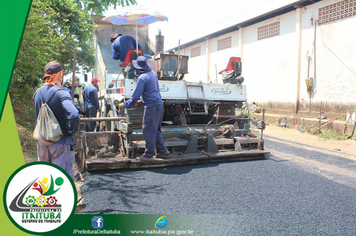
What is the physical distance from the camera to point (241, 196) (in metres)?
3.30

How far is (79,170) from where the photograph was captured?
4.32 metres

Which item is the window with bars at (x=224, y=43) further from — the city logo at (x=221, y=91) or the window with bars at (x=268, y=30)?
the city logo at (x=221, y=91)

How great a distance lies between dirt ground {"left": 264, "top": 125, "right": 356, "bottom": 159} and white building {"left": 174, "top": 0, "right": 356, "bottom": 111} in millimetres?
1688

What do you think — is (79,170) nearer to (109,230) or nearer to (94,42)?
(109,230)

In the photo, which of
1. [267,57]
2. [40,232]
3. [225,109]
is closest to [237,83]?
[225,109]

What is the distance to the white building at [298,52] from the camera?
31.2 feet

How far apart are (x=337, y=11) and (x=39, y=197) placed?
429 inches

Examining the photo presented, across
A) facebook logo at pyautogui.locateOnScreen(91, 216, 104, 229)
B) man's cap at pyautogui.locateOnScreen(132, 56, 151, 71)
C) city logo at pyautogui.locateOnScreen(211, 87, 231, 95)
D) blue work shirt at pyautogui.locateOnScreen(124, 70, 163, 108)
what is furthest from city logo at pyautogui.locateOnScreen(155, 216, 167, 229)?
city logo at pyautogui.locateOnScreen(211, 87, 231, 95)

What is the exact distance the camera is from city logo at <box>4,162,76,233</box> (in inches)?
80.9

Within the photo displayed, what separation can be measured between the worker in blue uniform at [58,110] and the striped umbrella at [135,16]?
12.7 feet

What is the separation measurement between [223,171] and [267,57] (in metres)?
10.1

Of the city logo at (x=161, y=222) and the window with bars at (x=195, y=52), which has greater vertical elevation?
the window with bars at (x=195, y=52)

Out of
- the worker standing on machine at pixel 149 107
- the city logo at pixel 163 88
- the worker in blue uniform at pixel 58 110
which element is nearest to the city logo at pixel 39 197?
the worker in blue uniform at pixel 58 110

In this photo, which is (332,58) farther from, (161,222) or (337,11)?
(161,222)
